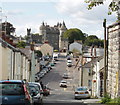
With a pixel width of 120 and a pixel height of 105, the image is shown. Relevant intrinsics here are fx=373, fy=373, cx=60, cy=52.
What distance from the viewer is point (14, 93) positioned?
12.4m

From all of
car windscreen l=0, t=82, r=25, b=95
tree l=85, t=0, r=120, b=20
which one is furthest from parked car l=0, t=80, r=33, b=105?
tree l=85, t=0, r=120, b=20

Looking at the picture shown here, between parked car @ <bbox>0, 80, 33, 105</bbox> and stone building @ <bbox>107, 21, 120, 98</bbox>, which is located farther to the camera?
stone building @ <bbox>107, 21, 120, 98</bbox>

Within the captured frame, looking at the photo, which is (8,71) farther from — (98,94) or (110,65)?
(110,65)

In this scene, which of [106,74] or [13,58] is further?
[13,58]

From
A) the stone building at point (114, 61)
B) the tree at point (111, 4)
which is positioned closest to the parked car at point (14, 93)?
the tree at point (111, 4)

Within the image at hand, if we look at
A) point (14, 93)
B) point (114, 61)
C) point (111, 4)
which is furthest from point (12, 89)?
point (114, 61)

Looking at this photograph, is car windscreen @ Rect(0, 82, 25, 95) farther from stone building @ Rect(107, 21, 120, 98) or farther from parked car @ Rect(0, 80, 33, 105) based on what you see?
stone building @ Rect(107, 21, 120, 98)

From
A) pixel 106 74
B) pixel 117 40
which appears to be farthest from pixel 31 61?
pixel 117 40

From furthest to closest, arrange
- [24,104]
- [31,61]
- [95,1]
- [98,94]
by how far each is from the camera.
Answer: [31,61], [98,94], [95,1], [24,104]

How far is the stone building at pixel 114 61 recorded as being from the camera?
21.9 meters

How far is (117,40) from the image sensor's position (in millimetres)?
22141

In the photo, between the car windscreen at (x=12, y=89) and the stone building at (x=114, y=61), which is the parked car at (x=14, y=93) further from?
the stone building at (x=114, y=61)

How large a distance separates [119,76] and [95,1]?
8.47 m

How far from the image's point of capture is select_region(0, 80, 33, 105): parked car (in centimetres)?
1223
